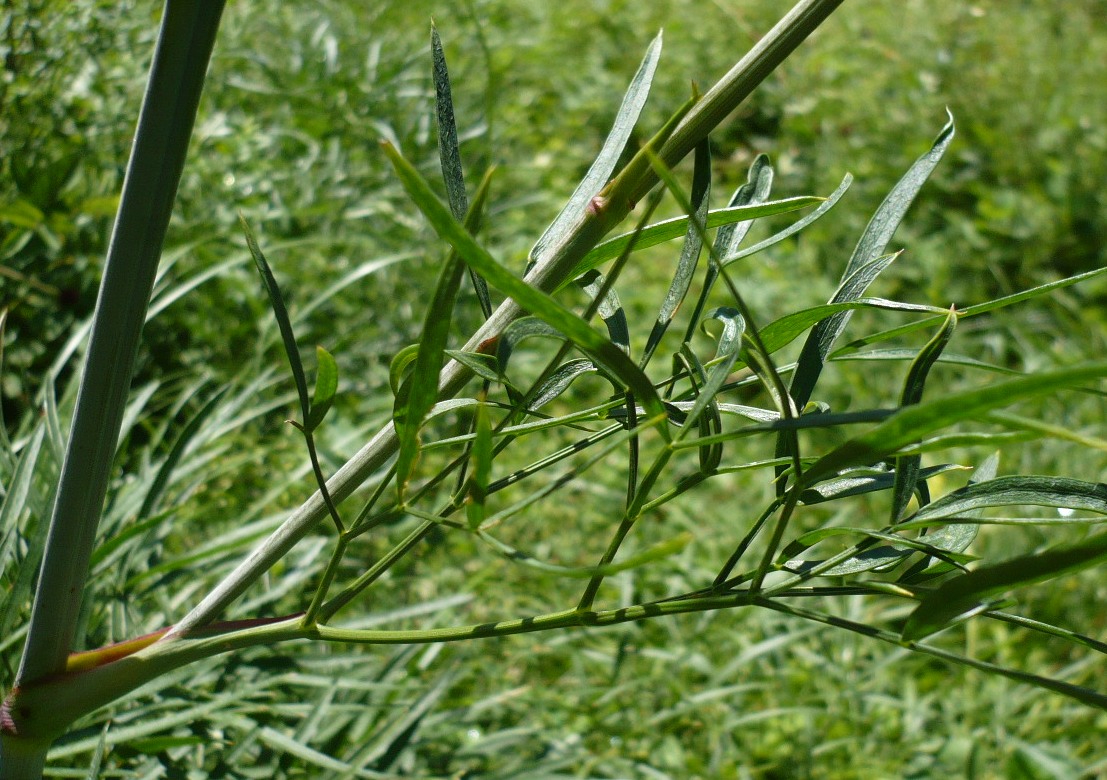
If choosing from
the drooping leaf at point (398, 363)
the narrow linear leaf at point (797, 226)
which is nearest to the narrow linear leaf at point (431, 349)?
the drooping leaf at point (398, 363)

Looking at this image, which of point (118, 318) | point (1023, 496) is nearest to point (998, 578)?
point (1023, 496)

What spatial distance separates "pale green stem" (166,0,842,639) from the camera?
311 mm

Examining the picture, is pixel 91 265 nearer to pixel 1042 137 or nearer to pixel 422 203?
pixel 422 203

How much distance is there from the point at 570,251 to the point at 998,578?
0.18 metres

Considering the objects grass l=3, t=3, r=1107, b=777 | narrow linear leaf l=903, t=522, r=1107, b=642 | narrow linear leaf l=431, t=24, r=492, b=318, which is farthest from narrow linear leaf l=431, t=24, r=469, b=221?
grass l=3, t=3, r=1107, b=777

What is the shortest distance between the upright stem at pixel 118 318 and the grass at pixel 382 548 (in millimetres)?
207

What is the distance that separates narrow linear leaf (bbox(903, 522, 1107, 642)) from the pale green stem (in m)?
0.17

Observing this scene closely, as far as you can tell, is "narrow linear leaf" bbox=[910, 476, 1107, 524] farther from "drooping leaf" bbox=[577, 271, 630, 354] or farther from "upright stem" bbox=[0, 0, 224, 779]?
"upright stem" bbox=[0, 0, 224, 779]

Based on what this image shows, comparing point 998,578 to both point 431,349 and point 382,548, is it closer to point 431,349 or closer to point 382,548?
point 431,349

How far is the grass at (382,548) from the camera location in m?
0.75

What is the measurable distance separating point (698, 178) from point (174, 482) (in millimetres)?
657

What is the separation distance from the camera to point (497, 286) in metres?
0.27

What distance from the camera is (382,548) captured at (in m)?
1.08

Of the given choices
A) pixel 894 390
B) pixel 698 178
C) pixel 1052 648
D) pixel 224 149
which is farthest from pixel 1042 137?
pixel 698 178
